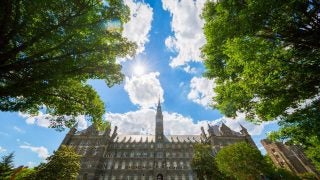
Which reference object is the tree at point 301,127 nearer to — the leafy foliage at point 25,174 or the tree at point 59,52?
the tree at point 59,52

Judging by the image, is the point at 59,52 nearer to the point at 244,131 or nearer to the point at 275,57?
the point at 275,57

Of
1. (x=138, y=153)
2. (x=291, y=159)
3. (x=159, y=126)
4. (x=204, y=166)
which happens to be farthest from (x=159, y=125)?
(x=291, y=159)

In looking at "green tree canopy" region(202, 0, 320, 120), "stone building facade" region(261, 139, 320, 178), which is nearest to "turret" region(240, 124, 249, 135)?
"stone building facade" region(261, 139, 320, 178)

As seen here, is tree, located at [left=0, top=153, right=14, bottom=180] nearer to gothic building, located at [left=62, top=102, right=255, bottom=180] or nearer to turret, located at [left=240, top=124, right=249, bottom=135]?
gothic building, located at [left=62, top=102, right=255, bottom=180]

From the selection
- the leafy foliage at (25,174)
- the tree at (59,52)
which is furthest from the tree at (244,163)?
the leafy foliage at (25,174)

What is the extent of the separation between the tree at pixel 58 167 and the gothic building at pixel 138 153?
2435 cm

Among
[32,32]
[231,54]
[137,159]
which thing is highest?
[137,159]

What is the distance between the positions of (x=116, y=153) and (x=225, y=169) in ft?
123

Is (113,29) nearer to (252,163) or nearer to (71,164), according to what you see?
(71,164)

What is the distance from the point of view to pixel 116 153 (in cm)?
5562

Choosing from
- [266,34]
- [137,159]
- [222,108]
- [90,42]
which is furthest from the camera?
[137,159]

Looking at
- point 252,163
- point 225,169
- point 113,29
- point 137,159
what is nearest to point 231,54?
point 113,29

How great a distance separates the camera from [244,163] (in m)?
25.9

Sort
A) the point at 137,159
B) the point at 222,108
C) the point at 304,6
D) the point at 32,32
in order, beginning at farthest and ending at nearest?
the point at 137,159, the point at 222,108, the point at 32,32, the point at 304,6
